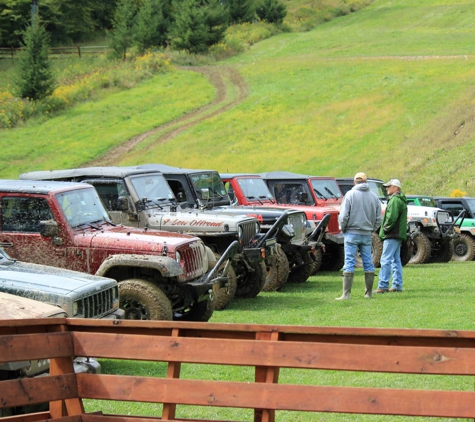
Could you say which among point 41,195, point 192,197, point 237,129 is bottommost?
point 237,129

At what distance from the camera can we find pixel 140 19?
6550cm

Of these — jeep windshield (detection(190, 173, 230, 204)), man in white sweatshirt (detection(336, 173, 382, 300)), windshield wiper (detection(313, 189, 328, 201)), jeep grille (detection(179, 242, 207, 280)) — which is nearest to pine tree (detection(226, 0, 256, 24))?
windshield wiper (detection(313, 189, 328, 201))

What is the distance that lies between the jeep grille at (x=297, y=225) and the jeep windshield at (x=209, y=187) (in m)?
1.26

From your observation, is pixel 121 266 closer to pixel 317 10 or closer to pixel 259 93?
pixel 259 93

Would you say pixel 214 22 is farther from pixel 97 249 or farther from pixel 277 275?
pixel 97 249

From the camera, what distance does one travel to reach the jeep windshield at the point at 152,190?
13359 millimetres

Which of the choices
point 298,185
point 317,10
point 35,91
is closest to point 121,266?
point 298,185

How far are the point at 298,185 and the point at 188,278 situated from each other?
29.2 ft

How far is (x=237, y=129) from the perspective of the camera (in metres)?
48.6

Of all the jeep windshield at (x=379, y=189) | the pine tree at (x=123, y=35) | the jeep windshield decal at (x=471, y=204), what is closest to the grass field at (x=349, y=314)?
the jeep windshield at (x=379, y=189)

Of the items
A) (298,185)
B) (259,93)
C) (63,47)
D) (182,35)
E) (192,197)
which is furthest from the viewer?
(63,47)

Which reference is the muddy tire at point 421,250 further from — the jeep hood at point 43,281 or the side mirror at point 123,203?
the jeep hood at point 43,281

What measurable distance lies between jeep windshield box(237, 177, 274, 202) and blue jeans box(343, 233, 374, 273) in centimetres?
461

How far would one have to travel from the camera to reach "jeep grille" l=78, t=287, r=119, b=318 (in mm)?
8508
